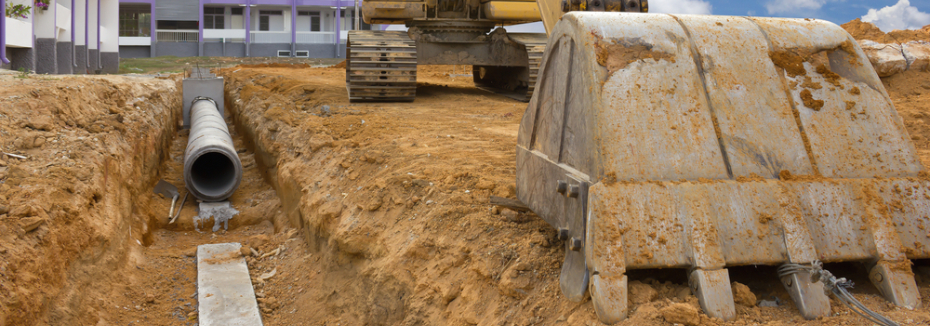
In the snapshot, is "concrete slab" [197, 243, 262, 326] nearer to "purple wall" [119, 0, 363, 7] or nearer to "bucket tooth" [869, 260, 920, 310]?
"bucket tooth" [869, 260, 920, 310]

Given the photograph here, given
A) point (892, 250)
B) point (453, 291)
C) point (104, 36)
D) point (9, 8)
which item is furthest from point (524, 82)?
point (104, 36)

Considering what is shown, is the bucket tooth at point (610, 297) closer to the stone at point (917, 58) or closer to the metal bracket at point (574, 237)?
the metal bracket at point (574, 237)

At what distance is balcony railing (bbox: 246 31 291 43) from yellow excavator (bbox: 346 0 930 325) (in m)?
33.4

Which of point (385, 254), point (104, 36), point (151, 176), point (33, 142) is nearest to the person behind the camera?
point (385, 254)

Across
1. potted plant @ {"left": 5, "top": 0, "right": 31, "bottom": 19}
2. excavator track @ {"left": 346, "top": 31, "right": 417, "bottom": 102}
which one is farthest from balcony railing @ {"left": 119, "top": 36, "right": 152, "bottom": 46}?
excavator track @ {"left": 346, "top": 31, "right": 417, "bottom": 102}

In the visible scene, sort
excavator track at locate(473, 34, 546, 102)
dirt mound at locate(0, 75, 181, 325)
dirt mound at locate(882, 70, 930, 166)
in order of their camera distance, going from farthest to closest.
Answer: excavator track at locate(473, 34, 546, 102) < dirt mound at locate(882, 70, 930, 166) < dirt mound at locate(0, 75, 181, 325)

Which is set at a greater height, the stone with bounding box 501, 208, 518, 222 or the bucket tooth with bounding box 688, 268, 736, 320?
the stone with bounding box 501, 208, 518, 222

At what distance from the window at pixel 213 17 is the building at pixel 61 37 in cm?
1275

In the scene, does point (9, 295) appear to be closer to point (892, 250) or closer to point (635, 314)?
point (635, 314)

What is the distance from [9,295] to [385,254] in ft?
7.80

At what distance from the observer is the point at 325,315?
514 cm

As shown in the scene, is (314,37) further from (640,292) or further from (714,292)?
(714,292)

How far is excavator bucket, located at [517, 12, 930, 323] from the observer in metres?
2.76

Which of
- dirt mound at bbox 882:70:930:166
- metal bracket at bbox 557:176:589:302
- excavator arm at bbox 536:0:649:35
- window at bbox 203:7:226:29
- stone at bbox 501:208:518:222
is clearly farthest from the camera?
window at bbox 203:7:226:29
